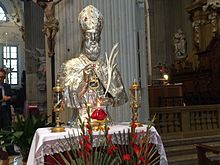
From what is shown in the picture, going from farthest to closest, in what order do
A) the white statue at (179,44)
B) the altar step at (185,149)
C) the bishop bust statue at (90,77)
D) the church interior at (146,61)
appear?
the white statue at (179,44), the altar step at (185,149), the church interior at (146,61), the bishop bust statue at (90,77)

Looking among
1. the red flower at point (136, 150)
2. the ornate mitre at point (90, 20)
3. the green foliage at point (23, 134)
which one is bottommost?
the green foliage at point (23, 134)

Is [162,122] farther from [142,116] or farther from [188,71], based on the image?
[188,71]

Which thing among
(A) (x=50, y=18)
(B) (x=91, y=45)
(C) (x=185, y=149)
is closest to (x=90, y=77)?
(B) (x=91, y=45)

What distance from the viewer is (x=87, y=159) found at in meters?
1.55

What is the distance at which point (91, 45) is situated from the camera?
422cm

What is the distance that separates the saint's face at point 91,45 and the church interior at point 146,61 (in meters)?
0.10

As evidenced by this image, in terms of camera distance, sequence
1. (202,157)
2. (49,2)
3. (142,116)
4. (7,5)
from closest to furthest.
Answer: (202,157)
(49,2)
(142,116)
(7,5)

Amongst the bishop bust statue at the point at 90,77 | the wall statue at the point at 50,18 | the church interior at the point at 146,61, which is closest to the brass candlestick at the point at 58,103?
the church interior at the point at 146,61

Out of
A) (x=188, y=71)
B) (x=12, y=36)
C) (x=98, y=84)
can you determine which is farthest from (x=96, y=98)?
(x=12, y=36)

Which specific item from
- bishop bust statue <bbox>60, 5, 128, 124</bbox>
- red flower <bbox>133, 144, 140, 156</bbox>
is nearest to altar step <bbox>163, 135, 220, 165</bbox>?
bishop bust statue <bbox>60, 5, 128, 124</bbox>

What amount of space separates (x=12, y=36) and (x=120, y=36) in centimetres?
1820

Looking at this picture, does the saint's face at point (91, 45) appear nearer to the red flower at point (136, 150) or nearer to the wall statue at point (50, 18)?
the wall statue at point (50, 18)

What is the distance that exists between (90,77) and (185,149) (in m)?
3.69

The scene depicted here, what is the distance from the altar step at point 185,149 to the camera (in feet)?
21.4
